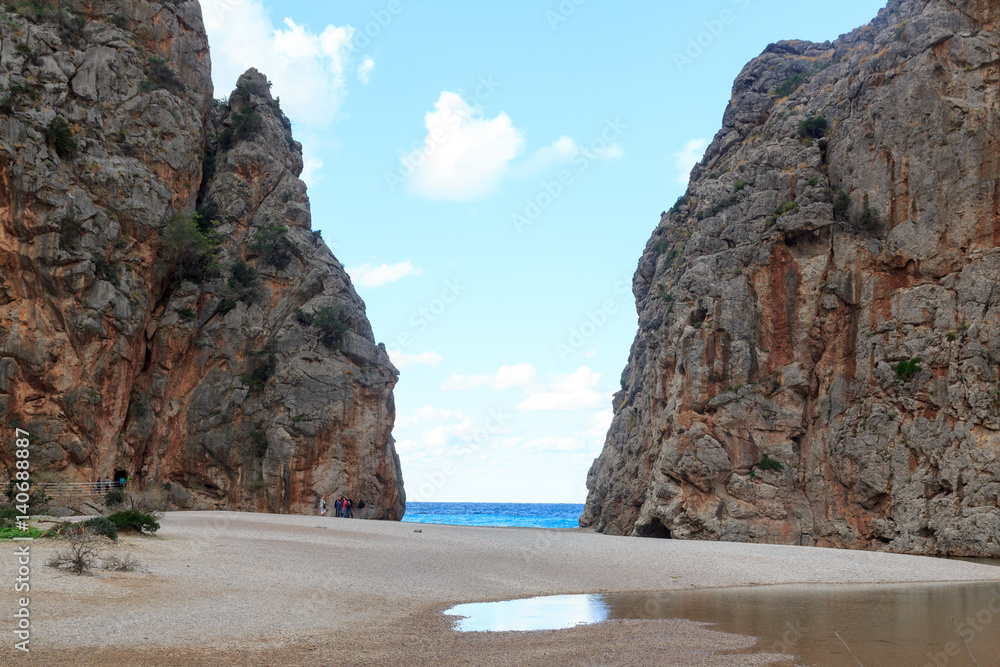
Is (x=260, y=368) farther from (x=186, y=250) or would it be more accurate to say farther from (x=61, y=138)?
(x=61, y=138)

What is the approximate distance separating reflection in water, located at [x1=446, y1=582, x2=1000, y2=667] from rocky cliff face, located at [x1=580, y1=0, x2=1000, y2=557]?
15.4 meters

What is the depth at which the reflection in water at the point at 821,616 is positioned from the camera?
10836 millimetres

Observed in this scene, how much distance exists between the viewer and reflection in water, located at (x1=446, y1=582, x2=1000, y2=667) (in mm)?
10836

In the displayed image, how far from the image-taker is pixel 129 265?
40.0 metres

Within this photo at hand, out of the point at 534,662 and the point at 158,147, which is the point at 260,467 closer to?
the point at 158,147

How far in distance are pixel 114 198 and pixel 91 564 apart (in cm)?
3091

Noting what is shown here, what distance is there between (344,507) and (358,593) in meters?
28.3

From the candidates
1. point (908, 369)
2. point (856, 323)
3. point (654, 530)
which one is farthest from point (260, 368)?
point (908, 369)

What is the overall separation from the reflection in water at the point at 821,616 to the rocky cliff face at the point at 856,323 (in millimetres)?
15407

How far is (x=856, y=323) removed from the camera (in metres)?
36.9

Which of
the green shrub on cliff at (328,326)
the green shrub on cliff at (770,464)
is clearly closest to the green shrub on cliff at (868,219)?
the green shrub on cliff at (770,464)

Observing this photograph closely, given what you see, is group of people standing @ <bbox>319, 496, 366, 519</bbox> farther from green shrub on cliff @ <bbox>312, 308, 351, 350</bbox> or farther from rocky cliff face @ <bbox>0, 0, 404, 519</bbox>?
green shrub on cliff @ <bbox>312, 308, 351, 350</bbox>

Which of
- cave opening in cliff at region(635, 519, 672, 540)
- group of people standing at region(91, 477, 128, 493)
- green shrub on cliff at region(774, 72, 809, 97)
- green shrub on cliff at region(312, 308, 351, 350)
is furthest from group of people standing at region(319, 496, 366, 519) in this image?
green shrub on cliff at region(774, 72, 809, 97)

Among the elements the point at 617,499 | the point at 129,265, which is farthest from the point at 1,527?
the point at 617,499
